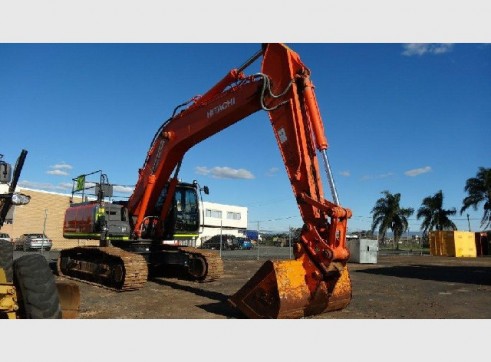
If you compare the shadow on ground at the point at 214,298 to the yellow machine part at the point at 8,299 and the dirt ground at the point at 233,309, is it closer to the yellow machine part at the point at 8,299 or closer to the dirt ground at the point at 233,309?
the dirt ground at the point at 233,309

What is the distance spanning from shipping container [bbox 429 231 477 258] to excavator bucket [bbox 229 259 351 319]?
113 ft

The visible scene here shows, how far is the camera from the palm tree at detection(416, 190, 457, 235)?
188 ft

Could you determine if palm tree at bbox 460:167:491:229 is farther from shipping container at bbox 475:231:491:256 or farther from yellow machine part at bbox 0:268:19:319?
yellow machine part at bbox 0:268:19:319

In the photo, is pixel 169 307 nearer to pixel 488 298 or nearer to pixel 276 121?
pixel 276 121

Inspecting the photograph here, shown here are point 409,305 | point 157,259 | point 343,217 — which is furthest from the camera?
point 157,259

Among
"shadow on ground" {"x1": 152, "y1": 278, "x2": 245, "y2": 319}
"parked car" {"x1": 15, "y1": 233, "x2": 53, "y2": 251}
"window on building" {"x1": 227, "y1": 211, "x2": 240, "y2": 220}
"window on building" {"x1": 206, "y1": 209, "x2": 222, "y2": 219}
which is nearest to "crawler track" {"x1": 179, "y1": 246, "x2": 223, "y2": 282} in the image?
"shadow on ground" {"x1": 152, "y1": 278, "x2": 245, "y2": 319}

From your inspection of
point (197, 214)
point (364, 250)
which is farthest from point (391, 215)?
point (197, 214)

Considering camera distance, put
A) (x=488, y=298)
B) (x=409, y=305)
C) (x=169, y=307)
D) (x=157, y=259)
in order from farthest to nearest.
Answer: (x=157, y=259) < (x=488, y=298) < (x=409, y=305) < (x=169, y=307)

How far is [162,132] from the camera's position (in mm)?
12180

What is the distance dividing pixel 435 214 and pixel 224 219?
32.8 metres

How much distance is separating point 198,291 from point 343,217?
5709 millimetres

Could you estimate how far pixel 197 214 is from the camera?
14.1 metres

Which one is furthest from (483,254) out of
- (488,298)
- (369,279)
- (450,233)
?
(488,298)

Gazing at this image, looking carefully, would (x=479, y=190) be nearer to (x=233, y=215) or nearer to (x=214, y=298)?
(x=233, y=215)
